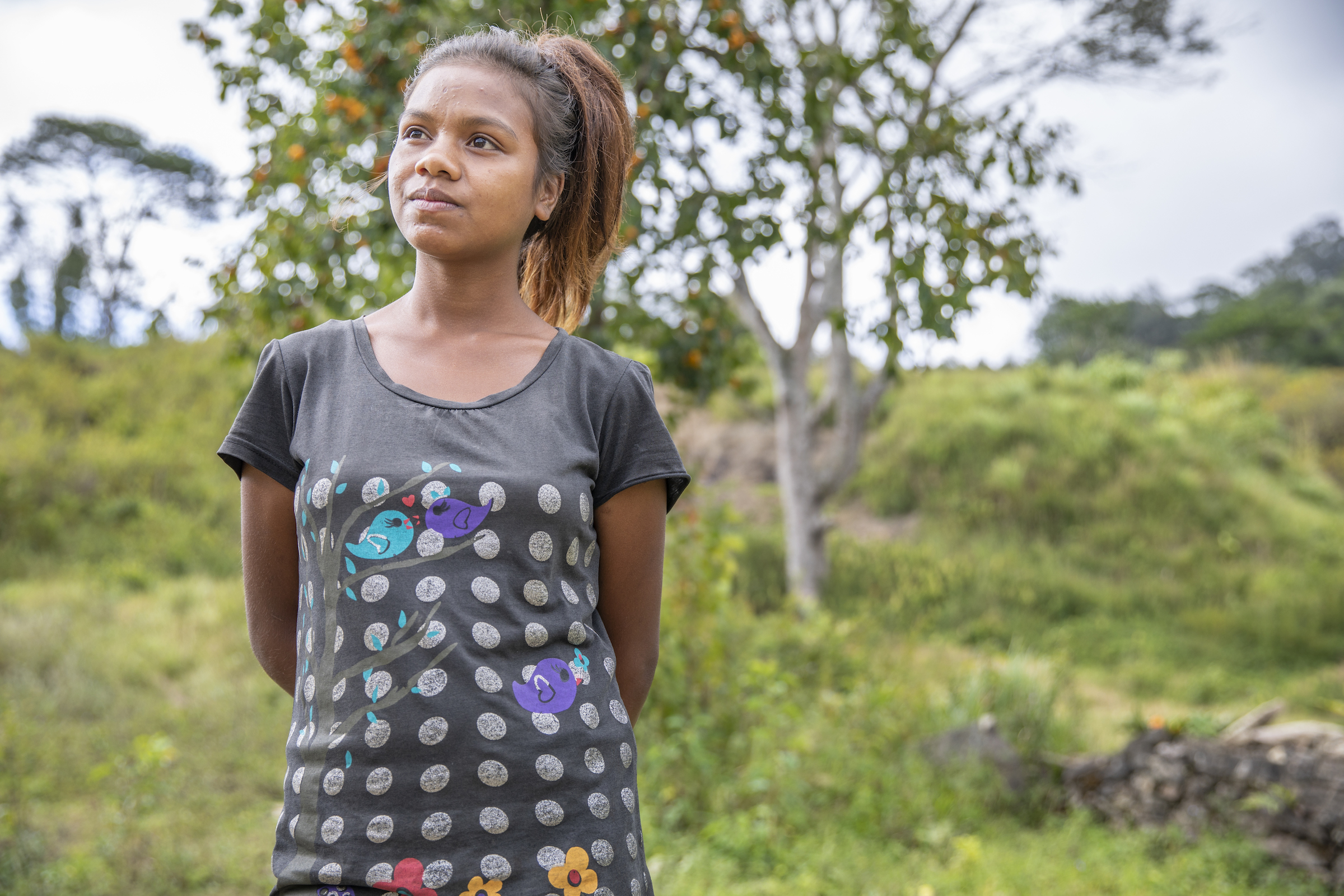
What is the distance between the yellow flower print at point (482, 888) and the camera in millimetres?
988

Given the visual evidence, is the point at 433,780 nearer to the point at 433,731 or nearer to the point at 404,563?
the point at 433,731

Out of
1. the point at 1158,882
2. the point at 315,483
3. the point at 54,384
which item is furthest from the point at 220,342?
the point at 315,483

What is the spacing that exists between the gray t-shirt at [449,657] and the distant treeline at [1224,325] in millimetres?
20127

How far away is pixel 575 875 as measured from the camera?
1.03 metres

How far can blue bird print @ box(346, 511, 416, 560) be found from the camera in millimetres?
1048

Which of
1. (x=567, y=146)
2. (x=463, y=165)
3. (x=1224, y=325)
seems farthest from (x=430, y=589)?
(x=1224, y=325)

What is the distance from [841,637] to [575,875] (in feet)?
16.7

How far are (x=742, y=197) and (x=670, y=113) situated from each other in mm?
385

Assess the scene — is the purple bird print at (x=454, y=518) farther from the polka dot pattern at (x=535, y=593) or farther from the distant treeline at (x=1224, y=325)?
the distant treeline at (x=1224, y=325)

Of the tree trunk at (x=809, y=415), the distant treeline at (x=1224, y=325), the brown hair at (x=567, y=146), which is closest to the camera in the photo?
the brown hair at (x=567, y=146)

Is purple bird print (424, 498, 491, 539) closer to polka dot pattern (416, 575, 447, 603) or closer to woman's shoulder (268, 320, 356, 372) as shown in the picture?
polka dot pattern (416, 575, 447, 603)

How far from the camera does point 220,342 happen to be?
41.8 feet

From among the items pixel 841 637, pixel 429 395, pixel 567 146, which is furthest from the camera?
pixel 841 637

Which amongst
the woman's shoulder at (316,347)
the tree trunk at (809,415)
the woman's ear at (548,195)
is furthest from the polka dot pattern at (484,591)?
the tree trunk at (809,415)
